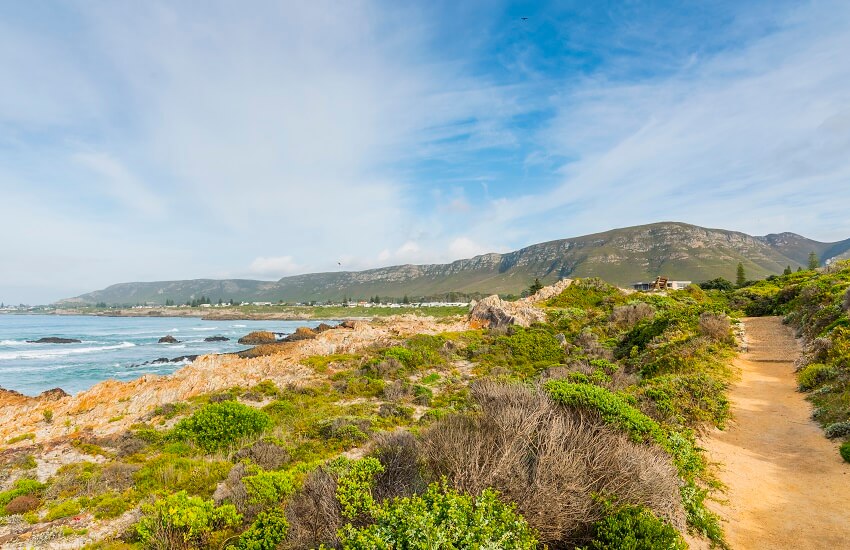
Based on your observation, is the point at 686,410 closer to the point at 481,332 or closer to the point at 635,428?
the point at 635,428

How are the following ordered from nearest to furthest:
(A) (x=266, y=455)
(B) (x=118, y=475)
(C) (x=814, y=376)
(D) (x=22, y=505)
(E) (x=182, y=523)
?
(E) (x=182, y=523), (D) (x=22, y=505), (B) (x=118, y=475), (A) (x=266, y=455), (C) (x=814, y=376)

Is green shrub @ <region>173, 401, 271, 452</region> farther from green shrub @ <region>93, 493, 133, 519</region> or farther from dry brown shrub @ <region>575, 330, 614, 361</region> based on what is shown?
dry brown shrub @ <region>575, 330, 614, 361</region>

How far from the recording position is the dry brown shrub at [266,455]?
10.1 m

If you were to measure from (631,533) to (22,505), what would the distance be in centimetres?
1175

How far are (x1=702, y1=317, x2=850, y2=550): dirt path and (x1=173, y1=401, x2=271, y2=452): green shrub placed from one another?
12.3 m

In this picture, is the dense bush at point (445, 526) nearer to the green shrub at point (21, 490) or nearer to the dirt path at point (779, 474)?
the dirt path at point (779, 474)

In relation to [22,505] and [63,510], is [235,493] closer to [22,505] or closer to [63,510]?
[63,510]

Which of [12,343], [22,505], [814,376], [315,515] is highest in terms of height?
[315,515]

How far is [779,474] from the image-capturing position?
25.4 feet

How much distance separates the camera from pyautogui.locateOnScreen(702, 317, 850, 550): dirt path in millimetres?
5895

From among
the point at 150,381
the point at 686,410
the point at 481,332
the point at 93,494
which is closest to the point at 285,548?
the point at 93,494

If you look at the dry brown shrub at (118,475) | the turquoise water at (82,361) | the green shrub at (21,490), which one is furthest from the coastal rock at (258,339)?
the green shrub at (21,490)

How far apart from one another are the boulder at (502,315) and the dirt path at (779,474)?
19.2 m

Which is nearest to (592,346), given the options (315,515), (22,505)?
(315,515)
